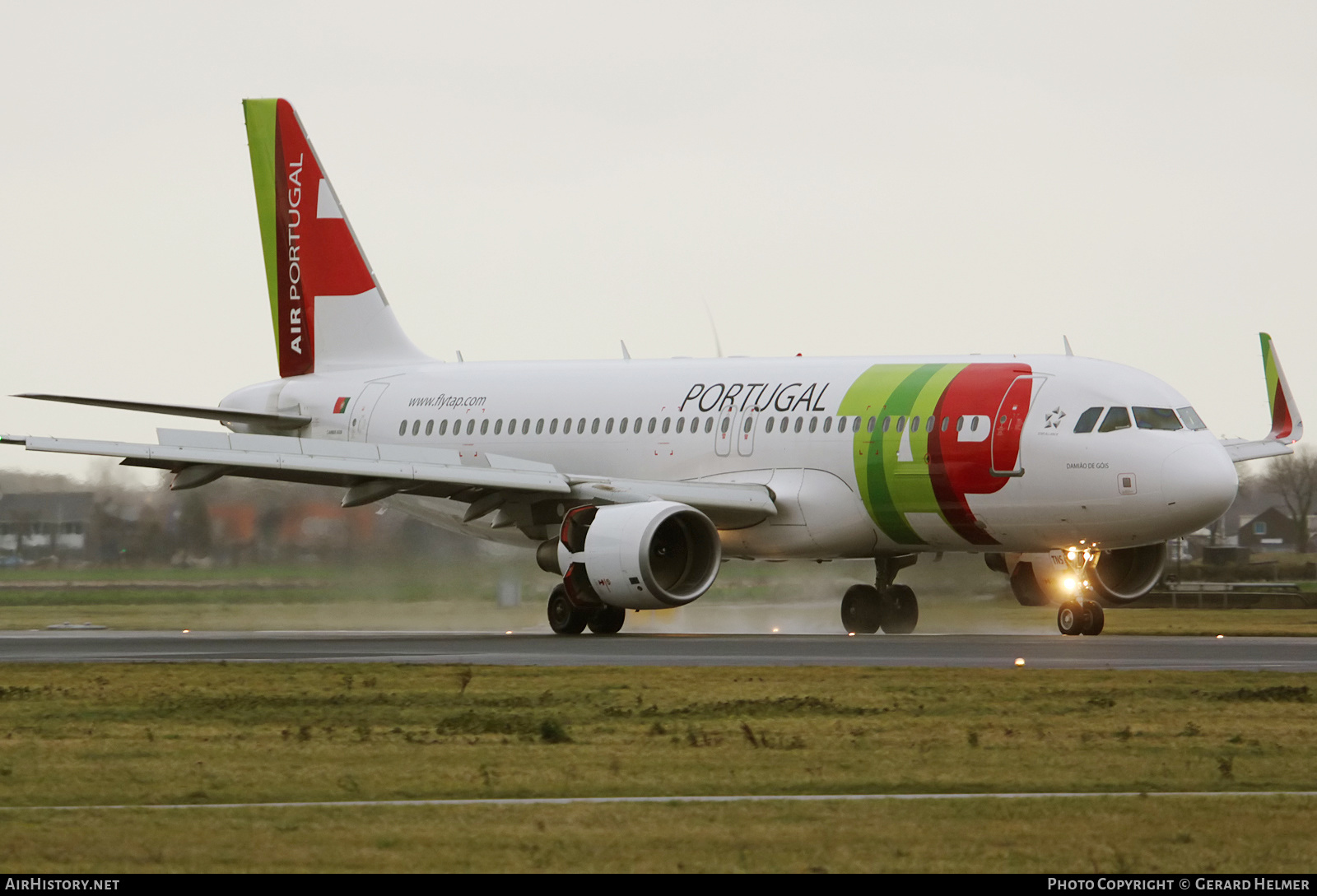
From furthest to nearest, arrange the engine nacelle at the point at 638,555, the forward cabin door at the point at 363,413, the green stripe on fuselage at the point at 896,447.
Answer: the forward cabin door at the point at 363,413 < the green stripe on fuselage at the point at 896,447 < the engine nacelle at the point at 638,555

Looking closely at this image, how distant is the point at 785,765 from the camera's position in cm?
1406

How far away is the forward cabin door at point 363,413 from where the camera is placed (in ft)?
120

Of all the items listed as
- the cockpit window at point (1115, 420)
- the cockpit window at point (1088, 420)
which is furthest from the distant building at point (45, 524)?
the cockpit window at point (1115, 420)

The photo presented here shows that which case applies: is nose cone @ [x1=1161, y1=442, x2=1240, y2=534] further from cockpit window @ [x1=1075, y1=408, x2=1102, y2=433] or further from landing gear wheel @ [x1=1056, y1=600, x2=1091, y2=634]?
landing gear wheel @ [x1=1056, y1=600, x2=1091, y2=634]

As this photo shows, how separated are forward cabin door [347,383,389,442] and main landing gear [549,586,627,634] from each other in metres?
7.07

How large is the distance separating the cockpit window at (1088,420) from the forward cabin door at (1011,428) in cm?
74

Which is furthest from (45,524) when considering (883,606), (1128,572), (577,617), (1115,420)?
(1115,420)

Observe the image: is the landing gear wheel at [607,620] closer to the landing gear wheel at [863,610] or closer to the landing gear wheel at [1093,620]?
the landing gear wheel at [863,610]

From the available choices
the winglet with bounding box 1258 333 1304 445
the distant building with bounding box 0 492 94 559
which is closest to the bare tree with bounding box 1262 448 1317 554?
the winglet with bounding box 1258 333 1304 445

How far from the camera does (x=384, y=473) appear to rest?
30312 mm

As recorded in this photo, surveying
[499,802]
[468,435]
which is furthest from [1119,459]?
[499,802]

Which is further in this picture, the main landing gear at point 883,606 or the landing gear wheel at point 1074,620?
the main landing gear at point 883,606

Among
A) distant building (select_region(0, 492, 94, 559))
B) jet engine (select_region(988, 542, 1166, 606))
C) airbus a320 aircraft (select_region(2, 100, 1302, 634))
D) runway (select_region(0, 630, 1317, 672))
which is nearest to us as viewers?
runway (select_region(0, 630, 1317, 672))

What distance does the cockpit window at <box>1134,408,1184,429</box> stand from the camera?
2795 centimetres
